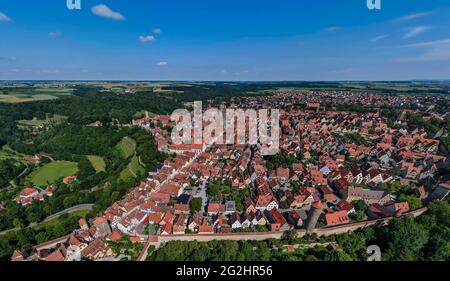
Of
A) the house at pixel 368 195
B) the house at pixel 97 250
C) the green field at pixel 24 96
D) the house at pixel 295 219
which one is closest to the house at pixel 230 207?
the house at pixel 295 219

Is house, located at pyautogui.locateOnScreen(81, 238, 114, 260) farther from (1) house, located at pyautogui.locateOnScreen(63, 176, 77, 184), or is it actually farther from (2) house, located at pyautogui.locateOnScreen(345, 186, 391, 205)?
(2) house, located at pyautogui.locateOnScreen(345, 186, 391, 205)

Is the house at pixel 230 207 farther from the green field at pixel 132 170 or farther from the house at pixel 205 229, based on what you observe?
the green field at pixel 132 170

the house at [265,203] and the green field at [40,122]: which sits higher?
the green field at [40,122]

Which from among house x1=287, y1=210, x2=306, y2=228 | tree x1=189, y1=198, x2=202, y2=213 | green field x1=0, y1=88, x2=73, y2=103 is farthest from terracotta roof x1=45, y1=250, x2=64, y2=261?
green field x1=0, y1=88, x2=73, y2=103

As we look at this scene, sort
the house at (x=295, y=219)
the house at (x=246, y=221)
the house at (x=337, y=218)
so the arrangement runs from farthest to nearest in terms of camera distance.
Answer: the house at (x=246, y=221), the house at (x=337, y=218), the house at (x=295, y=219)

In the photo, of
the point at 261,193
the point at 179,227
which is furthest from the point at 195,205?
the point at 261,193

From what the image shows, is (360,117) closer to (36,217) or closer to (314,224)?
(314,224)

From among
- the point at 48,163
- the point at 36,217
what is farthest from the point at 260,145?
the point at 48,163

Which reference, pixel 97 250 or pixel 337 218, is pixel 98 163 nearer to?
pixel 97 250
